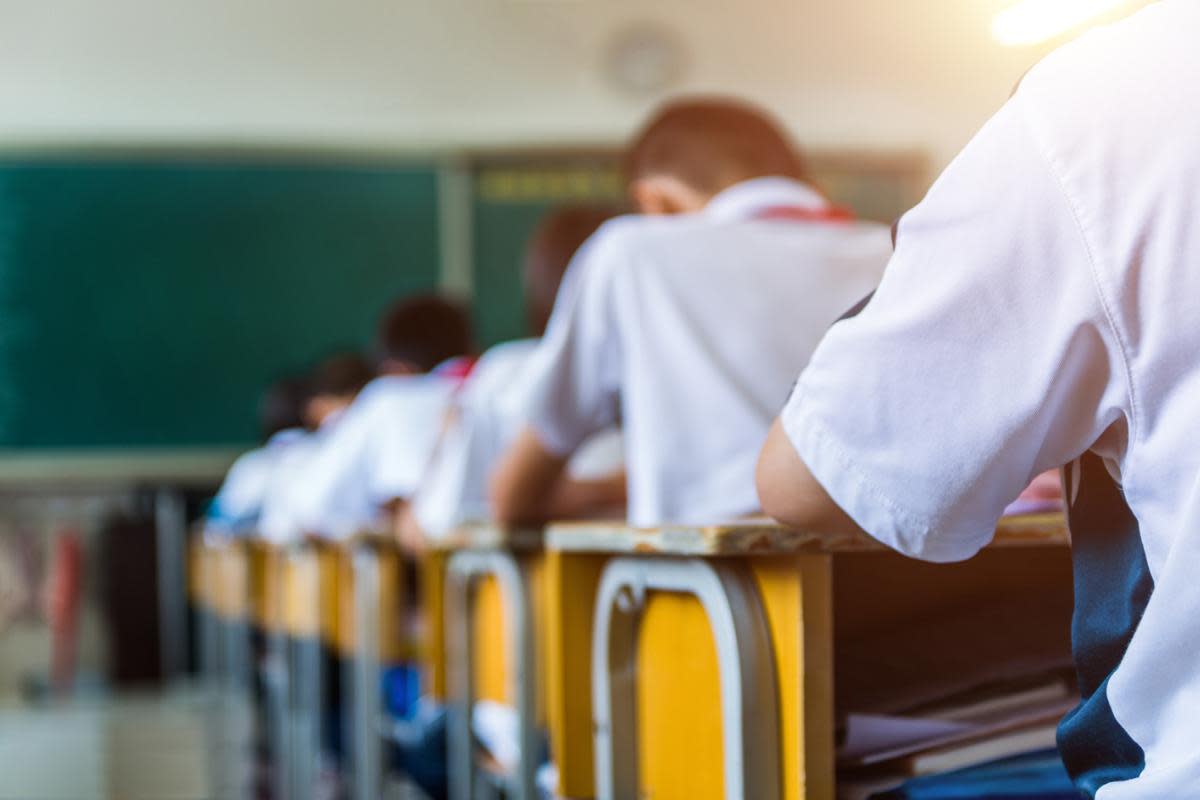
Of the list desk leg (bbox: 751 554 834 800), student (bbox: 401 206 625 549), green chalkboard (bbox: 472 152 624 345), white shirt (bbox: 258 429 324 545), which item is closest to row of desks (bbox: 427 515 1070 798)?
desk leg (bbox: 751 554 834 800)

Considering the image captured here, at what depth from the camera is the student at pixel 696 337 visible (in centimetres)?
174

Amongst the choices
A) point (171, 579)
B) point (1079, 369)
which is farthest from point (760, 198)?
point (171, 579)

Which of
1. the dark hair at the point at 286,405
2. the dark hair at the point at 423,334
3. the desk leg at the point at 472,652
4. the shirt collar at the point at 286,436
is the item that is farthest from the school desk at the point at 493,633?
the dark hair at the point at 286,405

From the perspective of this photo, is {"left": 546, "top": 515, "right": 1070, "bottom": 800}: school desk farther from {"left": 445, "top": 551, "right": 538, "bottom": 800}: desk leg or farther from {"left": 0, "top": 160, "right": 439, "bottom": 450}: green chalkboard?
{"left": 0, "top": 160, "right": 439, "bottom": 450}: green chalkboard

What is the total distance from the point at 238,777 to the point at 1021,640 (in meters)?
3.58

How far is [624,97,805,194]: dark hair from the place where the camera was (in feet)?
6.22

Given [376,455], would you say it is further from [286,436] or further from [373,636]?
[286,436]

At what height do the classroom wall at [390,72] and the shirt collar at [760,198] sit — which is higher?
the classroom wall at [390,72]

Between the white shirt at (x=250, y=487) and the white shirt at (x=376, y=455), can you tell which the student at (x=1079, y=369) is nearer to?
the white shirt at (x=376, y=455)

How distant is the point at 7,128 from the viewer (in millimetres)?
5895

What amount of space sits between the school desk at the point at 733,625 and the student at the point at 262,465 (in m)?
3.65

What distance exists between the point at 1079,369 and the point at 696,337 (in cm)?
104

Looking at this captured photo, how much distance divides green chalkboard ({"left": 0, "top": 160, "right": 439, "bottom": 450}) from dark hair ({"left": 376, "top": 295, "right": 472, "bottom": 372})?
8.83 feet

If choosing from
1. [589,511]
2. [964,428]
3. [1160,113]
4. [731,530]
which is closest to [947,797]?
[731,530]
